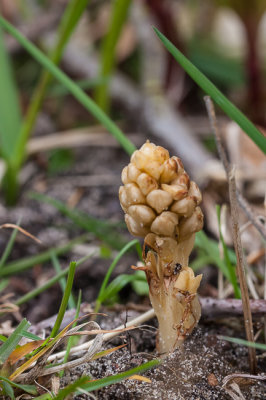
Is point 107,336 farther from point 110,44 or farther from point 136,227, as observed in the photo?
point 110,44

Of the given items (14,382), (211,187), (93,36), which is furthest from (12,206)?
(93,36)

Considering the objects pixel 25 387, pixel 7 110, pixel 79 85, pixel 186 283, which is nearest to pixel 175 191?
pixel 186 283

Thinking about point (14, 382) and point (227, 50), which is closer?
point (14, 382)

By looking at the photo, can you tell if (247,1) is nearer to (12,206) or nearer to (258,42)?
(258,42)

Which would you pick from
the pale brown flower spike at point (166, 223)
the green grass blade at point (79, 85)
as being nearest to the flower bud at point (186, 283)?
the pale brown flower spike at point (166, 223)

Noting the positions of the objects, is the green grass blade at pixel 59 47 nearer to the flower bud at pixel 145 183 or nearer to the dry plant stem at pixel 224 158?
the dry plant stem at pixel 224 158

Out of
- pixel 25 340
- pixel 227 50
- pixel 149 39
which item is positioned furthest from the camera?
pixel 227 50
